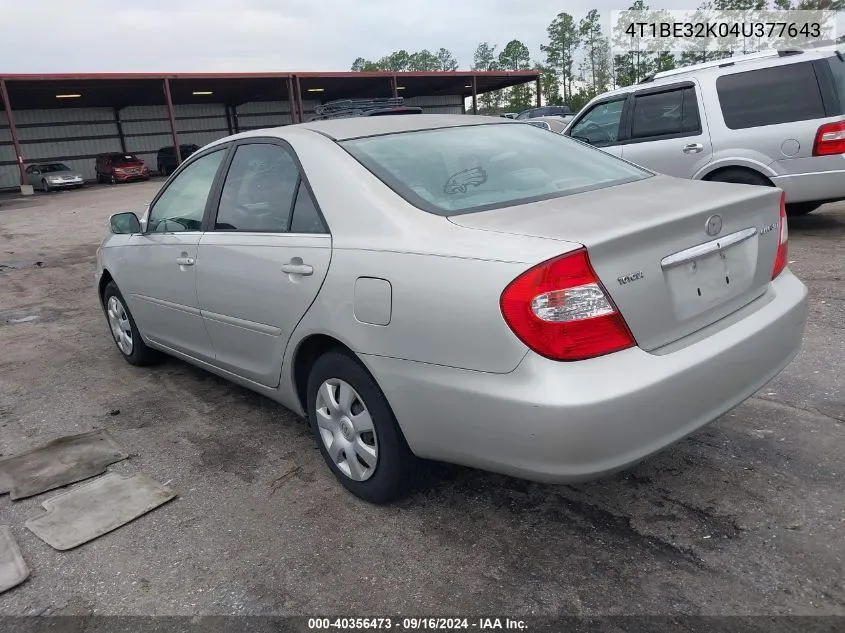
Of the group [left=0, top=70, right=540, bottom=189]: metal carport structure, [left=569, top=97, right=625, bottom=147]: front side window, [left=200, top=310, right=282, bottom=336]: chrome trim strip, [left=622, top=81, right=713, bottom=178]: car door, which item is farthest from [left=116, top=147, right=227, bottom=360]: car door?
[left=0, top=70, right=540, bottom=189]: metal carport structure

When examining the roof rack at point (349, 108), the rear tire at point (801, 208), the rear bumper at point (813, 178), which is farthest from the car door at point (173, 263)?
the rear tire at point (801, 208)

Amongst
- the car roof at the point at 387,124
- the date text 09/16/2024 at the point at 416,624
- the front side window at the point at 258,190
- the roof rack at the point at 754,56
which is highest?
the roof rack at the point at 754,56

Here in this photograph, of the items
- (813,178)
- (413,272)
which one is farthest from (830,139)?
(413,272)

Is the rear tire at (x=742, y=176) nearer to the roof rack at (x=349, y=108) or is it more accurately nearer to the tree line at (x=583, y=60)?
the roof rack at (x=349, y=108)

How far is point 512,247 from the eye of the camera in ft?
7.11

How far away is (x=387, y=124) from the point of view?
341cm

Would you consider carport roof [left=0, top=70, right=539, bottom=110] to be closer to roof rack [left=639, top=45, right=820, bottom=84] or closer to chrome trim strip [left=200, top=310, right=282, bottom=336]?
roof rack [left=639, top=45, right=820, bottom=84]

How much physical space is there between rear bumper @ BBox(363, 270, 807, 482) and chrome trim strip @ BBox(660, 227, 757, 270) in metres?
0.28

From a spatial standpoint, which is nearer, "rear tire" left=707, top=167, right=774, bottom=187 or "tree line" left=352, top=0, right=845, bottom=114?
"rear tire" left=707, top=167, right=774, bottom=187

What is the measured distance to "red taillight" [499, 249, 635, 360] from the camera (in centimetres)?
207

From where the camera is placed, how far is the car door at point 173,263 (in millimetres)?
3738

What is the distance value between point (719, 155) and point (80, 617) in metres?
6.69

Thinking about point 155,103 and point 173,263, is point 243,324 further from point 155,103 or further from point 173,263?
point 155,103

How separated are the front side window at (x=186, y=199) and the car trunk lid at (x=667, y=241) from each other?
73.7 inches
